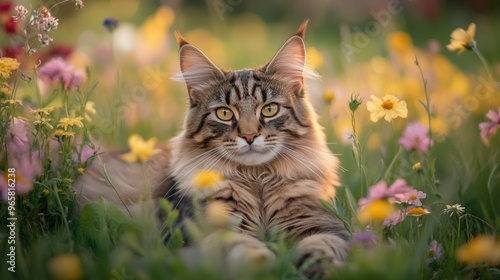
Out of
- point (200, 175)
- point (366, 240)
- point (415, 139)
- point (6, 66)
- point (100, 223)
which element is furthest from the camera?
point (415, 139)

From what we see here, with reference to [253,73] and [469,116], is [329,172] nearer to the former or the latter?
[253,73]

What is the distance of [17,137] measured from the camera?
232 cm

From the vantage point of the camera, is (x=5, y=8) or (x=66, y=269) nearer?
(x=66, y=269)

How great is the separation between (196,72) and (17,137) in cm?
84

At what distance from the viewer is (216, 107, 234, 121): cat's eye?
2.56m

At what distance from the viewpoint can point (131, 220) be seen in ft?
7.47

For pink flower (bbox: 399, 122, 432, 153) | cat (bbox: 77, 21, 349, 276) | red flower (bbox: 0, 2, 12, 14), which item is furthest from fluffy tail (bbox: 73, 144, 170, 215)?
pink flower (bbox: 399, 122, 432, 153)

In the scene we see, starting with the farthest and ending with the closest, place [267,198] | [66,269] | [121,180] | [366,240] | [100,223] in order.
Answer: [121,180], [267,198], [100,223], [366,240], [66,269]

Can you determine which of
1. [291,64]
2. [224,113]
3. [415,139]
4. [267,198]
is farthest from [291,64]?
[415,139]

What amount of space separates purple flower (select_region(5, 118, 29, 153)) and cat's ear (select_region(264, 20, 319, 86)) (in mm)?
1087

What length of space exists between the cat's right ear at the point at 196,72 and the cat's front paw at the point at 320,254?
908 mm

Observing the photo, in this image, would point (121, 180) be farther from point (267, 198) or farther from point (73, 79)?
point (267, 198)

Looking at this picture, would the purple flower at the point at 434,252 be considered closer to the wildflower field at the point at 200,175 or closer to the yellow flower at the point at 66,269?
the wildflower field at the point at 200,175

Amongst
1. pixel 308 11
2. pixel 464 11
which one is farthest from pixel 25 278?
pixel 464 11
